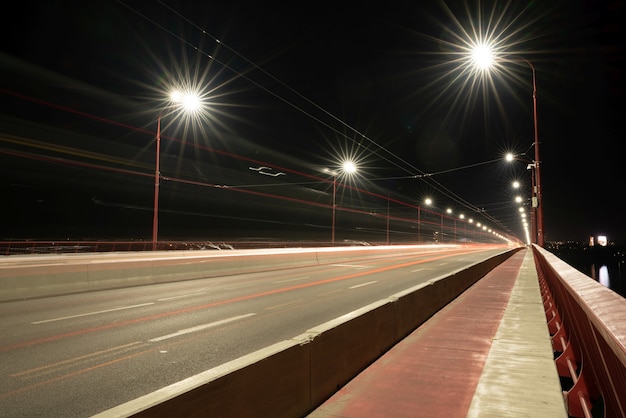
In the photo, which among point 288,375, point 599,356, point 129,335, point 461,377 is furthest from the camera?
point 129,335

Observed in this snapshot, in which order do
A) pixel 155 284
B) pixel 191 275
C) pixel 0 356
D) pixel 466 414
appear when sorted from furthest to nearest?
pixel 191 275 → pixel 155 284 → pixel 0 356 → pixel 466 414

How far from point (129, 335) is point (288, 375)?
5020 millimetres

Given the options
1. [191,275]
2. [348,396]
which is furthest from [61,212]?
[348,396]

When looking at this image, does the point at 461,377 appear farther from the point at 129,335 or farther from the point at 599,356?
the point at 129,335

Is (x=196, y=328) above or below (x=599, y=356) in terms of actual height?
below

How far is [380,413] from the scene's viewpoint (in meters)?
3.92

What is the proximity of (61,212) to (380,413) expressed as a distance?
176 feet

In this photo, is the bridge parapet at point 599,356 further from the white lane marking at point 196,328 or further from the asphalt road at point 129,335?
the white lane marking at point 196,328

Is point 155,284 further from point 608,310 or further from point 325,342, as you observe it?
point 608,310

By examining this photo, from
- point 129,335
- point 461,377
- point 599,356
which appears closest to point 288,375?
point 599,356

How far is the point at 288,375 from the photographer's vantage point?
3.38 meters

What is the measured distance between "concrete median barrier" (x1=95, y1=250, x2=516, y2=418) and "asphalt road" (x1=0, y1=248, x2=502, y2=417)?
188 centimetres

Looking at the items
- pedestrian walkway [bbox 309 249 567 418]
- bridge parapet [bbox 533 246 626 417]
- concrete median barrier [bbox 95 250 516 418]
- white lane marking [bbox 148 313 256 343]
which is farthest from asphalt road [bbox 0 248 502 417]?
bridge parapet [bbox 533 246 626 417]

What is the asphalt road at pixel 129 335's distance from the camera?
4.64 meters
